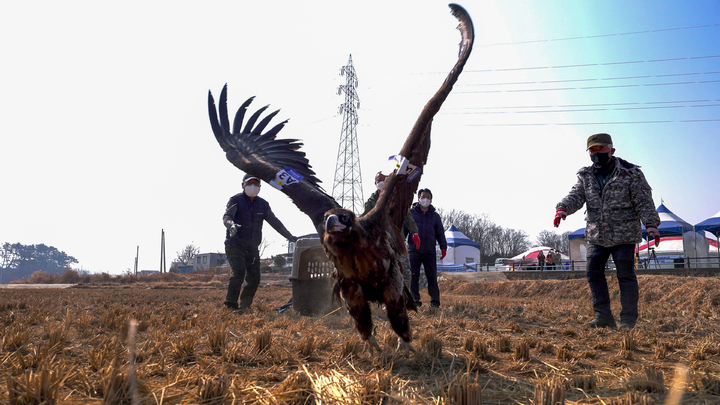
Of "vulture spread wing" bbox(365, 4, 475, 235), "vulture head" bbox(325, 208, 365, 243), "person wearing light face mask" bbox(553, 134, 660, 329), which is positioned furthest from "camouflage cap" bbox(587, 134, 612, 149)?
"vulture head" bbox(325, 208, 365, 243)

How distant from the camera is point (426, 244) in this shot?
6641 millimetres

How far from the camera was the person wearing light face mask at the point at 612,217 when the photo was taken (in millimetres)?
4213

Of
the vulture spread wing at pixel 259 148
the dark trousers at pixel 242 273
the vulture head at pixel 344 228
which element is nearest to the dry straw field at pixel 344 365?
the vulture head at pixel 344 228

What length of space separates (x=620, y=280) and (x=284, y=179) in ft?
12.9

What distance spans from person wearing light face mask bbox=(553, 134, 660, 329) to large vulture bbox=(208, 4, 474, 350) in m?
2.00

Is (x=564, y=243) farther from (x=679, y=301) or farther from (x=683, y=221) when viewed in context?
(x=679, y=301)

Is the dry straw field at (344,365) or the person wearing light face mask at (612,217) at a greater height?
the person wearing light face mask at (612,217)

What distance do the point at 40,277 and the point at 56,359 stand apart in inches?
1275

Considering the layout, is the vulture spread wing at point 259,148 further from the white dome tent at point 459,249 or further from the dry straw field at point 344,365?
the white dome tent at point 459,249

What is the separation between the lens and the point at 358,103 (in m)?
32.3

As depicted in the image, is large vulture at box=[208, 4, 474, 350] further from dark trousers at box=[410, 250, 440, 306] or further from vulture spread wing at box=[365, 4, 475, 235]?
dark trousers at box=[410, 250, 440, 306]

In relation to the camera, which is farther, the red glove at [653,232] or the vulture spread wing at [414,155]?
the red glove at [653,232]

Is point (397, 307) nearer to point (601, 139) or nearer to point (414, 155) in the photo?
point (414, 155)

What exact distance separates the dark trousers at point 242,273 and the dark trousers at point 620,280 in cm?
447
